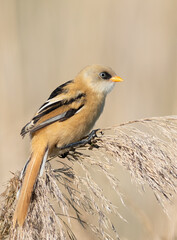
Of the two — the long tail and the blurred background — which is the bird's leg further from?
the blurred background

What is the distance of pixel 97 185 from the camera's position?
1.88 m

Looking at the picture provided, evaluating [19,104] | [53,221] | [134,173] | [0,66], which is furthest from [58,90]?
[53,221]

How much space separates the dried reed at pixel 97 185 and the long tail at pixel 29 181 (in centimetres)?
3

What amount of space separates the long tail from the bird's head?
32.0 inches

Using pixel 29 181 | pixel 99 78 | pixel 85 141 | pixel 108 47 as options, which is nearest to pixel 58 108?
pixel 85 141

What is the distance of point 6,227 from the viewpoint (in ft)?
5.76

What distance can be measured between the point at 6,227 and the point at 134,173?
2.18 feet

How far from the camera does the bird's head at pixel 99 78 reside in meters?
3.09

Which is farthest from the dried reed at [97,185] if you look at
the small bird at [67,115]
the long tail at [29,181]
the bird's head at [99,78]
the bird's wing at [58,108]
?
the bird's head at [99,78]

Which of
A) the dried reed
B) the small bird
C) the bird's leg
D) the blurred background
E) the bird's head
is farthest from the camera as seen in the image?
the blurred background

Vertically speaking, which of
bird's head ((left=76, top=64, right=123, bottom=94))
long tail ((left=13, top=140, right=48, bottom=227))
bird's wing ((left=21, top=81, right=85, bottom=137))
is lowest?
long tail ((left=13, top=140, right=48, bottom=227))

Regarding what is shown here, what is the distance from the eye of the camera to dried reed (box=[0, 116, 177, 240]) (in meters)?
1.68

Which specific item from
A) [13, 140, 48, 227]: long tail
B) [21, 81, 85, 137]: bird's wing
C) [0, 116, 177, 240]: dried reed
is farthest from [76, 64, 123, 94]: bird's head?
[0, 116, 177, 240]: dried reed

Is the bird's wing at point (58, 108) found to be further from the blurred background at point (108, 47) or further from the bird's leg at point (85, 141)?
the blurred background at point (108, 47)
